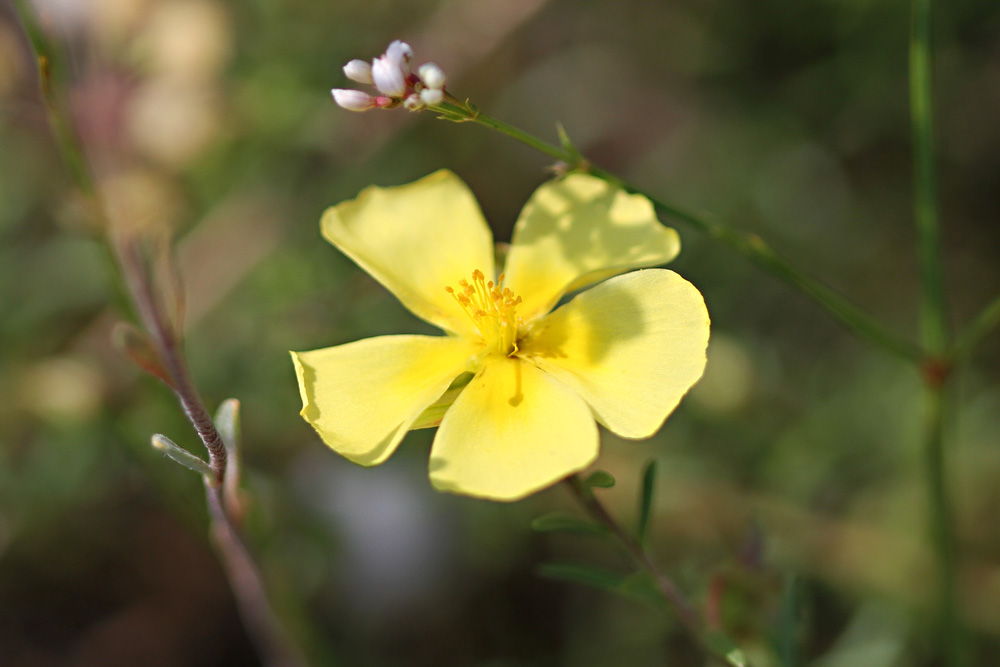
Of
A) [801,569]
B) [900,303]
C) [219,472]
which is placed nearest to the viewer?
[219,472]

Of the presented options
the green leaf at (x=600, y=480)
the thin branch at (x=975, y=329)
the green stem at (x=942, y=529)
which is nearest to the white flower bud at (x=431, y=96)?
the green leaf at (x=600, y=480)

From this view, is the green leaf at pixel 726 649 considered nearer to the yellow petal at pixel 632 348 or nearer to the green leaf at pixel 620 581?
the green leaf at pixel 620 581

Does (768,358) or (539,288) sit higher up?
(539,288)

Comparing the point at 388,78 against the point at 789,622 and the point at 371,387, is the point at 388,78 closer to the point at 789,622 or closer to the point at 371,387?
the point at 371,387

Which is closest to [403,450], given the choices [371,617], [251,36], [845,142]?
[371,617]

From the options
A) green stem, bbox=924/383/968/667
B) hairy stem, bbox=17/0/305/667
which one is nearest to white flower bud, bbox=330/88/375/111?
hairy stem, bbox=17/0/305/667

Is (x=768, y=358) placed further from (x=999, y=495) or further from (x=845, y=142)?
(x=845, y=142)

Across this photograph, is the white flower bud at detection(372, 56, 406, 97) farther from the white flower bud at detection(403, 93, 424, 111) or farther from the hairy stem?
the hairy stem

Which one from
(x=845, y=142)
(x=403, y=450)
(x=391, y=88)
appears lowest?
(x=403, y=450)
